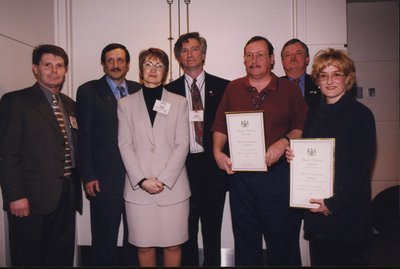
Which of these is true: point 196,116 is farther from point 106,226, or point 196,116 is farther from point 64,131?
point 106,226

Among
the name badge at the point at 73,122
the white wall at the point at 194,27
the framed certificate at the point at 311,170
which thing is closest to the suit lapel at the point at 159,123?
the name badge at the point at 73,122

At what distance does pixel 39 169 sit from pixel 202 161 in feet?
3.92

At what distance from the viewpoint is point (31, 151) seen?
2434 millimetres

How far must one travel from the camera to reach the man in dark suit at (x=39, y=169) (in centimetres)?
235

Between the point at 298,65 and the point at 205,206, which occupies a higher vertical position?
the point at 298,65

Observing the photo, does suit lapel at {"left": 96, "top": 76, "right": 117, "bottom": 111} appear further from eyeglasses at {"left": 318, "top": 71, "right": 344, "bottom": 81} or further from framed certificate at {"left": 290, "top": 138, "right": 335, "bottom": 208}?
eyeglasses at {"left": 318, "top": 71, "right": 344, "bottom": 81}

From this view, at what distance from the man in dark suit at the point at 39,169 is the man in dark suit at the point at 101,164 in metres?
0.14

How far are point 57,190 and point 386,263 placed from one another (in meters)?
3.16

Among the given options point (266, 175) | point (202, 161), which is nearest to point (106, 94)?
point (202, 161)

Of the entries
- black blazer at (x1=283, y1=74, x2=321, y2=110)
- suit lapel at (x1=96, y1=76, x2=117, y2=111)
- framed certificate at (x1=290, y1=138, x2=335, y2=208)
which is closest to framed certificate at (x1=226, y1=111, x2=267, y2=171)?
framed certificate at (x1=290, y1=138, x2=335, y2=208)

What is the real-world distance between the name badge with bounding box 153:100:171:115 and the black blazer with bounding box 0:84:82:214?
0.74m

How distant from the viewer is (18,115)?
2.39m

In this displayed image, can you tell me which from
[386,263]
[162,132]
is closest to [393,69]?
[386,263]

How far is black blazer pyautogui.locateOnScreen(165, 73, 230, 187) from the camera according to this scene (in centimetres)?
281
